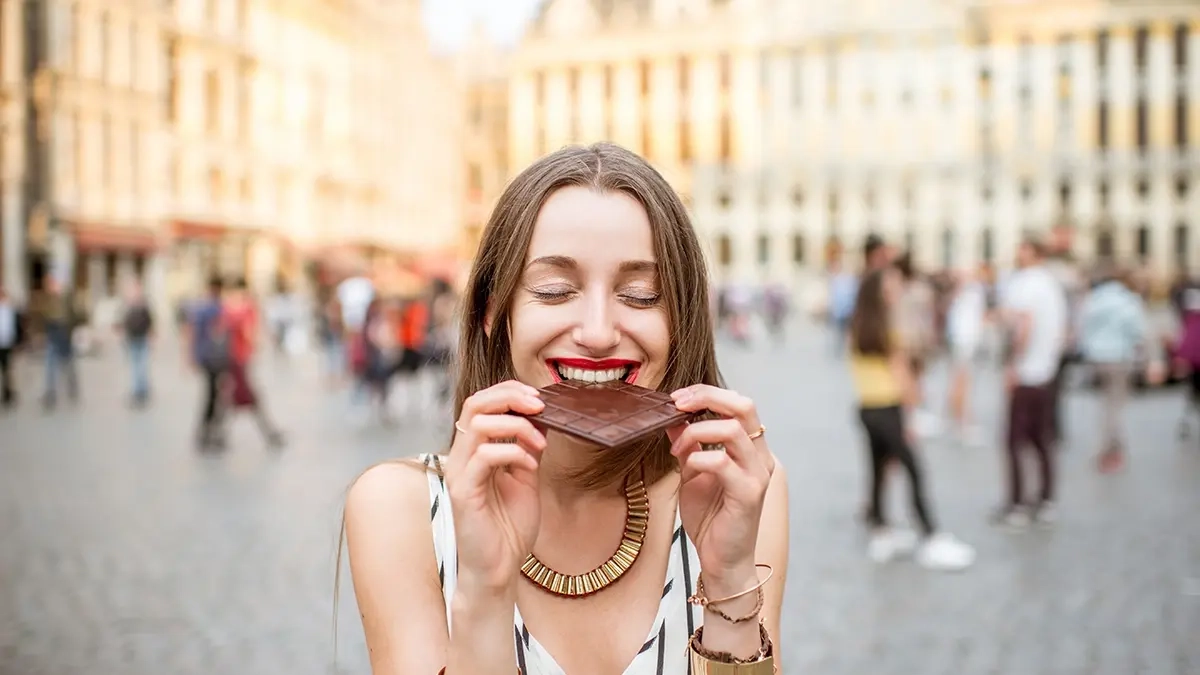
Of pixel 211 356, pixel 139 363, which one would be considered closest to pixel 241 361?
pixel 211 356

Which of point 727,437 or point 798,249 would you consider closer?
point 727,437

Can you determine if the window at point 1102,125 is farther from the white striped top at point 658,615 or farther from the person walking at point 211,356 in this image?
the white striped top at point 658,615

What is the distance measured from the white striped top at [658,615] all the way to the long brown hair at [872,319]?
5130 millimetres

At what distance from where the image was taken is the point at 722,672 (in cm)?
148

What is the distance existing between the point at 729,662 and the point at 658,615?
7.1 inches

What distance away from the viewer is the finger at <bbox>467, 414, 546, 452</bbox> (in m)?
1.40

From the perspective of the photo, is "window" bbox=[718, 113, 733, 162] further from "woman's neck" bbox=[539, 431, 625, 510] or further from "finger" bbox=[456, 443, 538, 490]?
"finger" bbox=[456, 443, 538, 490]

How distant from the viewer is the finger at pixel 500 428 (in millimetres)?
1400

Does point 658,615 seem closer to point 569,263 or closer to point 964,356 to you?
point 569,263

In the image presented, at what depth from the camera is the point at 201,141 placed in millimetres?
34844

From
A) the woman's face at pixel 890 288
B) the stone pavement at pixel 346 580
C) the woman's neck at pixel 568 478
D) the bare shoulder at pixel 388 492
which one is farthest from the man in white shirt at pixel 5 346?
the woman's neck at pixel 568 478

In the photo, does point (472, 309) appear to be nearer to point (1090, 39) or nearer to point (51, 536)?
point (51, 536)

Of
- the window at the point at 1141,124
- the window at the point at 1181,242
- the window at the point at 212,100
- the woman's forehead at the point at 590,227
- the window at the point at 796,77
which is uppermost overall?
the window at the point at 796,77

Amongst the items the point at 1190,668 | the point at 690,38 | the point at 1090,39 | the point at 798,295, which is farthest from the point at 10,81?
the point at 1090,39
